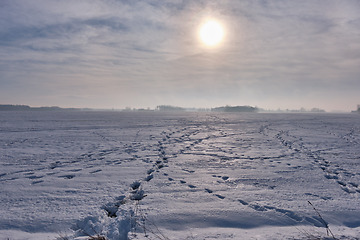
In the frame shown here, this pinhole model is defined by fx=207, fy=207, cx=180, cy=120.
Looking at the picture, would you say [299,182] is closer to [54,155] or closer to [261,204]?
[261,204]

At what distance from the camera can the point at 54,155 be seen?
8.32 m

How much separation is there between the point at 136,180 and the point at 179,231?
2525 millimetres

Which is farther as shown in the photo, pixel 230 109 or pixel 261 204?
pixel 230 109

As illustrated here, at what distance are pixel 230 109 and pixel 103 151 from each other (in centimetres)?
17622

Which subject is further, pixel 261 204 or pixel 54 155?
pixel 54 155

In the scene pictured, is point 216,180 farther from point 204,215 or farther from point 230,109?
point 230,109

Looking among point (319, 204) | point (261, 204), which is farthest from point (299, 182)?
point (261, 204)

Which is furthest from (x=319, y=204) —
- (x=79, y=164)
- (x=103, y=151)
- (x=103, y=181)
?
(x=103, y=151)

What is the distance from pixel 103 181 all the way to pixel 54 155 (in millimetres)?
4212

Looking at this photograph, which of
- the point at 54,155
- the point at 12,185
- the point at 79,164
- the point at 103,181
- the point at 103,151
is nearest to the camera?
the point at 12,185

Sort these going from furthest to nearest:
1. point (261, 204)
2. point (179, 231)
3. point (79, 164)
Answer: point (79, 164) < point (261, 204) < point (179, 231)

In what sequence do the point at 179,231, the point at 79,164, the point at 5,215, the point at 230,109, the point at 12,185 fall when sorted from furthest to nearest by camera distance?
the point at 230,109 < the point at 79,164 < the point at 12,185 < the point at 5,215 < the point at 179,231

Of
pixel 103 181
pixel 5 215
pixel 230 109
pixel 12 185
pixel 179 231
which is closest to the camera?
pixel 179 231

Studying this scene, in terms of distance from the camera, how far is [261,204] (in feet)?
13.6
